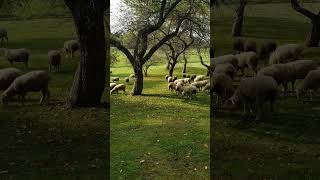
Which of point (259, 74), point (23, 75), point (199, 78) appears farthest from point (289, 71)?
point (23, 75)

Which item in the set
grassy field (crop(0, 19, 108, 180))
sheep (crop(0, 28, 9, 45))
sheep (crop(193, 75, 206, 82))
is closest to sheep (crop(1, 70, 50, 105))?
grassy field (crop(0, 19, 108, 180))

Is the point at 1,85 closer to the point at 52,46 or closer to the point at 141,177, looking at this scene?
the point at 52,46

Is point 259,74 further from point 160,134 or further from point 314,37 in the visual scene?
point 160,134

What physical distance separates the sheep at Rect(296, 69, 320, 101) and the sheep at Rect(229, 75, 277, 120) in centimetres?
55

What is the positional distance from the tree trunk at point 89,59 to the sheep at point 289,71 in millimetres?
3914

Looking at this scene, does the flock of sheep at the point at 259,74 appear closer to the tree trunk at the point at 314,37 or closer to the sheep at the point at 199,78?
the tree trunk at the point at 314,37

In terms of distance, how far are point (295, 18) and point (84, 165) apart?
5846mm

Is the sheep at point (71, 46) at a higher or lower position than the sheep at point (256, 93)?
higher

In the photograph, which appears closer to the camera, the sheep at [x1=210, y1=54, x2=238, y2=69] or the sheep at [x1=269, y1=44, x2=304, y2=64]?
the sheep at [x1=269, y1=44, x2=304, y2=64]

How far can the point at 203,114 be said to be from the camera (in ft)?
36.4

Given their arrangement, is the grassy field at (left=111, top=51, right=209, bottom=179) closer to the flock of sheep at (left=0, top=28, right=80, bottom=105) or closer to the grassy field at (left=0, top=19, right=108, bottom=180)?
the grassy field at (left=0, top=19, right=108, bottom=180)

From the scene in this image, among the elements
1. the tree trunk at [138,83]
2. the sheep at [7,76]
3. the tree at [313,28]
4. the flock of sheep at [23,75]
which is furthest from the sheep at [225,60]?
the sheep at [7,76]

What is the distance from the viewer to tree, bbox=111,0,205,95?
12.6 m

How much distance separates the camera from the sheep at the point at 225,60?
10.7 m
